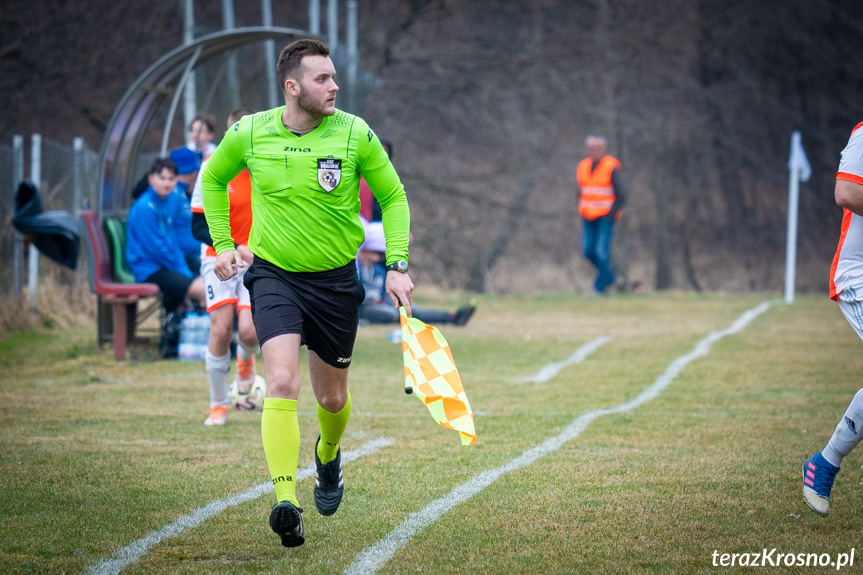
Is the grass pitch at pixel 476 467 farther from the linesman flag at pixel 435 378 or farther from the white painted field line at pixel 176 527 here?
the linesman flag at pixel 435 378

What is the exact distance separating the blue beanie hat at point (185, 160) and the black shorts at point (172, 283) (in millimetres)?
1078

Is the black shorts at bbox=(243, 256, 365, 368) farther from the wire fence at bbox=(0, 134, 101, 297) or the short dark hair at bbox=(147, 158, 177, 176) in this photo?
the wire fence at bbox=(0, 134, 101, 297)

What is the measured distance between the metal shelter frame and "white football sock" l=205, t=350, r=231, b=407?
4832 mm

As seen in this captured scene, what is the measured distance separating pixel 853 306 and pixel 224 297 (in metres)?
4.01

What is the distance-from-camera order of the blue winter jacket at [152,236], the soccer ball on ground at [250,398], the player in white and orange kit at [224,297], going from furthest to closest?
the blue winter jacket at [152,236] → the soccer ball on ground at [250,398] → the player in white and orange kit at [224,297]

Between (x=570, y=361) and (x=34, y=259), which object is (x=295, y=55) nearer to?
(x=570, y=361)

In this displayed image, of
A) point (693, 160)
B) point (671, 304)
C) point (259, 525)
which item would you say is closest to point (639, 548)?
point (259, 525)

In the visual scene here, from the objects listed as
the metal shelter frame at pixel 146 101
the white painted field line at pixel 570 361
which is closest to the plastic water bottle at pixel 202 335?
the metal shelter frame at pixel 146 101

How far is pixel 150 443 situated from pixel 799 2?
25.6m

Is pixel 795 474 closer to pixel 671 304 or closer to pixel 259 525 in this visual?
pixel 259 525

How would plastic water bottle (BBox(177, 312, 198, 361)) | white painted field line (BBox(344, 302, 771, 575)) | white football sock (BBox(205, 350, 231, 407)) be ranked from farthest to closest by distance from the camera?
plastic water bottle (BBox(177, 312, 198, 361))
white football sock (BBox(205, 350, 231, 407))
white painted field line (BBox(344, 302, 771, 575))

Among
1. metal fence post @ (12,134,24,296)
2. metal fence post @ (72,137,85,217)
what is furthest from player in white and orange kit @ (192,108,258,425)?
metal fence post @ (72,137,85,217)

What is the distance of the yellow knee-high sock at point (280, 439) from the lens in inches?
166

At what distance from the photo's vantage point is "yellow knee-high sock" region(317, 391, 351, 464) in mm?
4676
